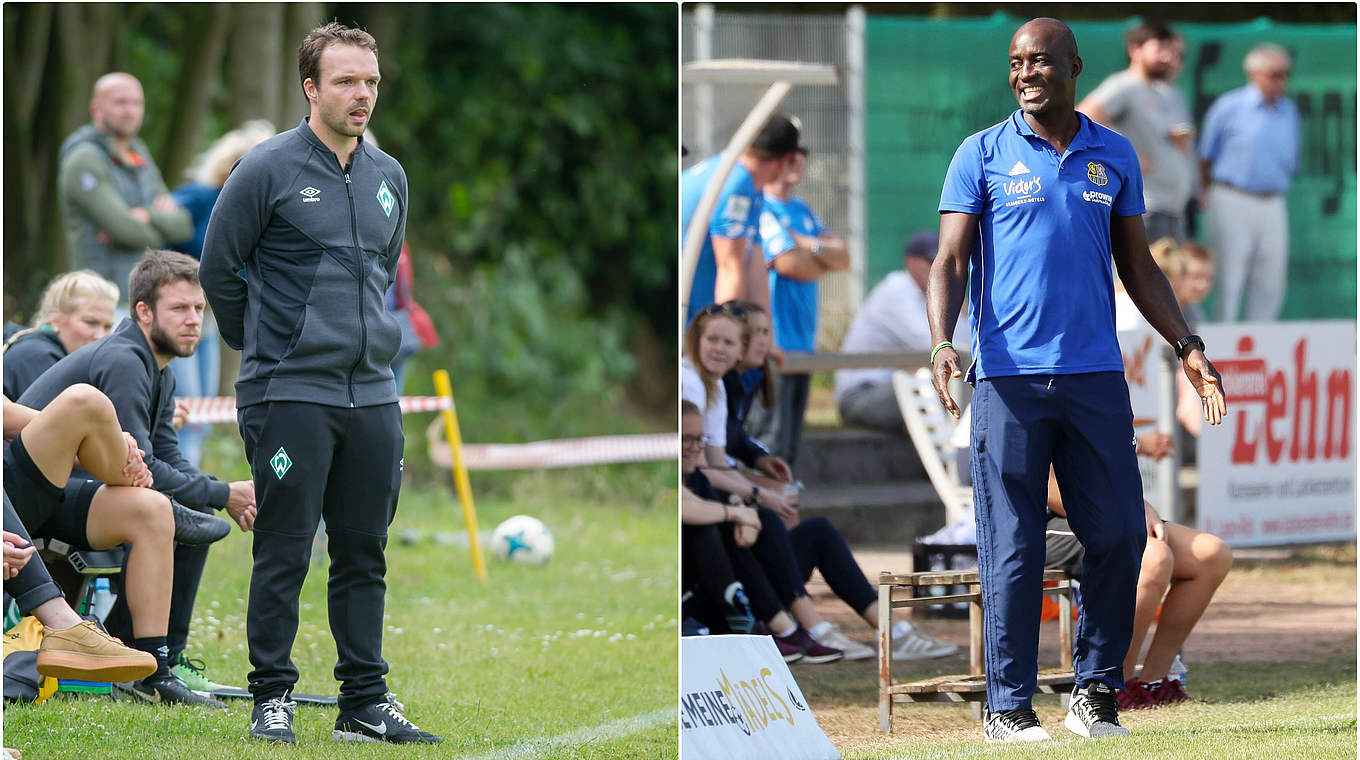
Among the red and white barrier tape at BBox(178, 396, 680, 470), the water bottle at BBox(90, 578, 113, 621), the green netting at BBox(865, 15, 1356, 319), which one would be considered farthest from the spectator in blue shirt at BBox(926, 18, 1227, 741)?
the red and white barrier tape at BBox(178, 396, 680, 470)

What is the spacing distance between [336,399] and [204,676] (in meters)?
1.59

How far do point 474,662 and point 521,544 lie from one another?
10.4ft

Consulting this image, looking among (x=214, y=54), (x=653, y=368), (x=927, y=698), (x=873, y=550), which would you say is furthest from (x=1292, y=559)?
(x=653, y=368)

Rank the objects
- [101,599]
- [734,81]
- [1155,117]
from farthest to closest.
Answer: [1155,117] < [734,81] < [101,599]

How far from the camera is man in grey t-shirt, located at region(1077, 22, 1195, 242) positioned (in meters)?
11.5

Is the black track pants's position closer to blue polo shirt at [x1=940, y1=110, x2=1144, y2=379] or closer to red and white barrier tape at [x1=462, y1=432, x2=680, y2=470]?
blue polo shirt at [x1=940, y1=110, x2=1144, y2=379]

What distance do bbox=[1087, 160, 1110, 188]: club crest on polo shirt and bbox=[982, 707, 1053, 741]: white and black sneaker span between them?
159 cm

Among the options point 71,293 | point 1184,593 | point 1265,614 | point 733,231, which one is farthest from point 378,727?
point 1265,614

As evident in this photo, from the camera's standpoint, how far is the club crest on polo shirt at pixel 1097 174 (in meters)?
5.11

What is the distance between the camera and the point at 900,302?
10.2 metres

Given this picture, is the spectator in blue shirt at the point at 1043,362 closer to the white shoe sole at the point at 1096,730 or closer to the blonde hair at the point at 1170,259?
the white shoe sole at the point at 1096,730

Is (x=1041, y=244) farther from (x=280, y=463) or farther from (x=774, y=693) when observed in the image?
(x=280, y=463)

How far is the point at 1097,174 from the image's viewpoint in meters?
5.12

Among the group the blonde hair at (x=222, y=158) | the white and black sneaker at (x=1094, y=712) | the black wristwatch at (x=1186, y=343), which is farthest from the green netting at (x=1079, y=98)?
the white and black sneaker at (x=1094, y=712)
